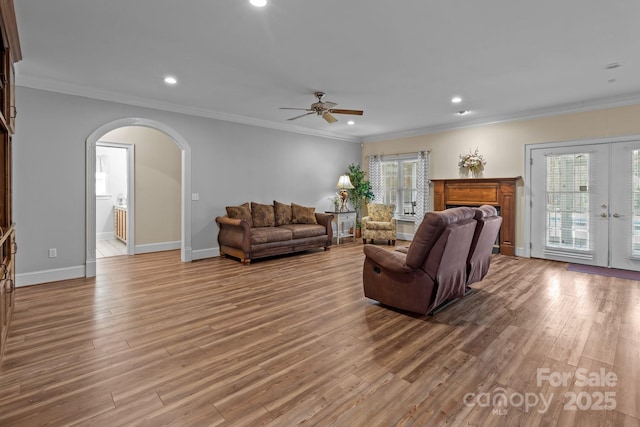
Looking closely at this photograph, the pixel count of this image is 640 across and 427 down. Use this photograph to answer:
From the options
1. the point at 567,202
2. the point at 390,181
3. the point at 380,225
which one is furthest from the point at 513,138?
the point at 380,225

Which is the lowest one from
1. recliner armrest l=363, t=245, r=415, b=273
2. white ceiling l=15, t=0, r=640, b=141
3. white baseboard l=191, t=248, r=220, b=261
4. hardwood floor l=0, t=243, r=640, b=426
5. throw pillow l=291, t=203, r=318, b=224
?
hardwood floor l=0, t=243, r=640, b=426

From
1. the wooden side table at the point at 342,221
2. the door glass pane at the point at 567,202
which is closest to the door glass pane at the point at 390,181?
the wooden side table at the point at 342,221

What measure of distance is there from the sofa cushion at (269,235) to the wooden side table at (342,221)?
192 cm

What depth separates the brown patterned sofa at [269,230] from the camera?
226 inches

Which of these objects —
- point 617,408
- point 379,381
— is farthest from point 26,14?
point 617,408

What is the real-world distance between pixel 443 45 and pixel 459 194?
14.2ft

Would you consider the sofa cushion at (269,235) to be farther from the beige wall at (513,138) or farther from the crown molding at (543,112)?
the crown molding at (543,112)

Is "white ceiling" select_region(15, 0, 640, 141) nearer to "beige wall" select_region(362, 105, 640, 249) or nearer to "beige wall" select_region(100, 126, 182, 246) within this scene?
"beige wall" select_region(362, 105, 640, 249)

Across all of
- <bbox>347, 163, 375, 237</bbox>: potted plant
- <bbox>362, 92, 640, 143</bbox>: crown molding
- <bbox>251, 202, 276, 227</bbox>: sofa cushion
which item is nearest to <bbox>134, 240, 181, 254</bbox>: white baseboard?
<bbox>251, 202, 276, 227</bbox>: sofa cushion

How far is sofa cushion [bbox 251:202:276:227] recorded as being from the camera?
6.51 metres

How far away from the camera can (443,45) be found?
11.2 feet

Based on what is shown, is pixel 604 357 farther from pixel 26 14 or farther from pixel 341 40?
pixel 26 14

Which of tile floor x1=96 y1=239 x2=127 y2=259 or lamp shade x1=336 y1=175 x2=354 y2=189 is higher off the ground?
lamp shade x1=336 y1=175 x2=354 y2=189

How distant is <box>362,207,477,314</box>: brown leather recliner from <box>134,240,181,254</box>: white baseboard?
17.2ft
